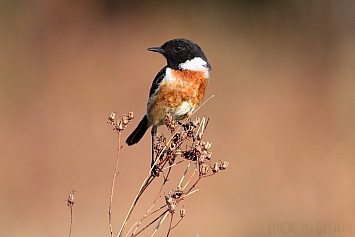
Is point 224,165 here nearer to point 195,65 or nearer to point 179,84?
point 179,84

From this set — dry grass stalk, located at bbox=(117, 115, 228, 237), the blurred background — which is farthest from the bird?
the blurred background

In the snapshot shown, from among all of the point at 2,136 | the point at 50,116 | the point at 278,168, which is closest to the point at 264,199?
the point at 278,168

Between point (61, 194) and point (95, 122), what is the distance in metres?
1.10

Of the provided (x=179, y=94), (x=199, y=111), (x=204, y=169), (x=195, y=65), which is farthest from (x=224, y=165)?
(x=199, y=111)

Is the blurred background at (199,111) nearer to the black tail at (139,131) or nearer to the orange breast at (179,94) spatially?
the black tail at (139,131)

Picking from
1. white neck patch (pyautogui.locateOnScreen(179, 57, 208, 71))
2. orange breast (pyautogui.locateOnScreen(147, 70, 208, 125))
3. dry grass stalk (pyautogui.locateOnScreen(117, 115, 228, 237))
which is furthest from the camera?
white neck patch (pyautogui.locateOnScreen(179, 57, 208, 71))

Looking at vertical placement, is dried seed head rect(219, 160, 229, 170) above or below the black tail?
below

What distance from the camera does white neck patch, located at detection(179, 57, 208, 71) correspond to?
12.8 ft

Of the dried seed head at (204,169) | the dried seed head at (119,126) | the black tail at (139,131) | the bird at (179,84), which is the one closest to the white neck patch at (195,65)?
the bird at (179,84)

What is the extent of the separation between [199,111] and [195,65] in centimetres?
302

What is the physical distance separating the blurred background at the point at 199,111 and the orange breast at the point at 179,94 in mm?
2818

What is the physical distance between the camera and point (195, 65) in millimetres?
3943

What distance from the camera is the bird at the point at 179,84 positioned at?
3783 millimetres

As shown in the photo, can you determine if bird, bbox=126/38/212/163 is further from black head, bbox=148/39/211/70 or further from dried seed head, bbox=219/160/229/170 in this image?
dried seed head, bbox=219/160/229/170
